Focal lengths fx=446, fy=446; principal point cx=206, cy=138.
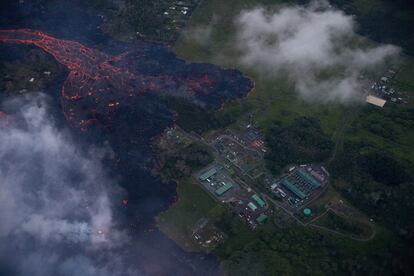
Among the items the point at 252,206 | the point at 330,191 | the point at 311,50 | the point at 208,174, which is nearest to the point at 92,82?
the point at 208,174

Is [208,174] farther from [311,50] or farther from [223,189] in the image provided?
[311,50]

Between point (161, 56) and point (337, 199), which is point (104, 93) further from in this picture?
point (337, 199)

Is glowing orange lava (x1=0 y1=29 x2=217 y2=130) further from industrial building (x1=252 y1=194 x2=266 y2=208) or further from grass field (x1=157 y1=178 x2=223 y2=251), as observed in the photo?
industrial building (x1=252 y1=194 x2=266 y2=208)

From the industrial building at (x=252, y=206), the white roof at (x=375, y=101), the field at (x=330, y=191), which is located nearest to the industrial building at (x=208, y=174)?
the field at (x=330, y=191)

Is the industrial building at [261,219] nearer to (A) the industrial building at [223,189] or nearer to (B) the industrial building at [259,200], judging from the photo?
(B) the industrial building at [259,200]

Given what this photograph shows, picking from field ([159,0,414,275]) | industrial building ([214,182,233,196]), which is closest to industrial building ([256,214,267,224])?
field ([159,0,414,275])

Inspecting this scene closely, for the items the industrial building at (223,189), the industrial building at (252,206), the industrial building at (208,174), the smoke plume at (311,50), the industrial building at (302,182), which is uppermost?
the smoke plume at (311,50)

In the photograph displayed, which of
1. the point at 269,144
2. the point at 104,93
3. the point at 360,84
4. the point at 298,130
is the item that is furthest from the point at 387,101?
the point at 104,93

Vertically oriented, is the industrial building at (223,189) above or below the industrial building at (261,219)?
above
